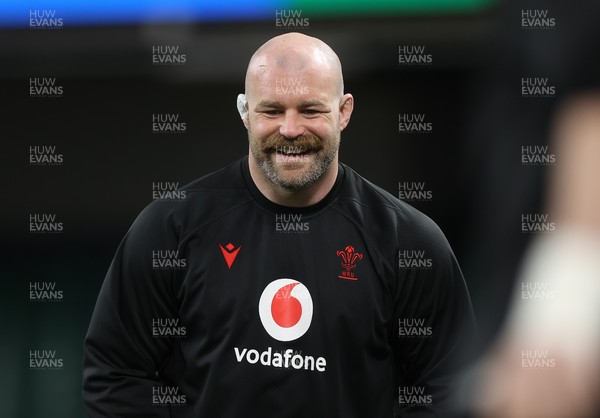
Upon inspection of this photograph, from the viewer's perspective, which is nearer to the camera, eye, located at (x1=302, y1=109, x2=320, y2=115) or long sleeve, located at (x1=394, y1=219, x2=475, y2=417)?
eye, located at (x1=302, y1=109, x2=320, y2=115)

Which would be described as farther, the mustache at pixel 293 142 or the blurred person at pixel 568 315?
the mustache at pixel 293 142

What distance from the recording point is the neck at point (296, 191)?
2906mm

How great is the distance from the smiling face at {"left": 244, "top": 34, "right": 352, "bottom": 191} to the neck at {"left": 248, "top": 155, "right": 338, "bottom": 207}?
1.7 inches

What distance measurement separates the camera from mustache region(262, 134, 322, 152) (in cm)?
277

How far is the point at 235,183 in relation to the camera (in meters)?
3.00

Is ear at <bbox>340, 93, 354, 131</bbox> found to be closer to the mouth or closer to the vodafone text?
the mouth

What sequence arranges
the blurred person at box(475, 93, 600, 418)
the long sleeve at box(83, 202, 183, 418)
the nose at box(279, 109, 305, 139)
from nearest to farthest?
the blurred person at box(475, 93, 600, 418) < the nose at box(279, 109, 305, 139) < the long sleeve at box(83, 202, 183, 418)

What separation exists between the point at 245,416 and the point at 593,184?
54.0 inches

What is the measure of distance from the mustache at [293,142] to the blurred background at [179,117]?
1355 mm

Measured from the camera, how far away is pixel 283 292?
2.85 meters

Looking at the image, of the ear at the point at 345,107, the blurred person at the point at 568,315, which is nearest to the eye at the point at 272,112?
the ear at the point at 345,107

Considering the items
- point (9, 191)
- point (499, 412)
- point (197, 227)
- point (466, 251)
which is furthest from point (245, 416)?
point (9, 191)

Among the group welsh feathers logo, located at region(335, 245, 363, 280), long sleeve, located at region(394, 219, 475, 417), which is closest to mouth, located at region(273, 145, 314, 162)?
welsh feathers logo, located at region(335, 245, 363, 280)

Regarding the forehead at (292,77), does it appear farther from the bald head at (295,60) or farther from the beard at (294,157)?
the beard at (294,157)
